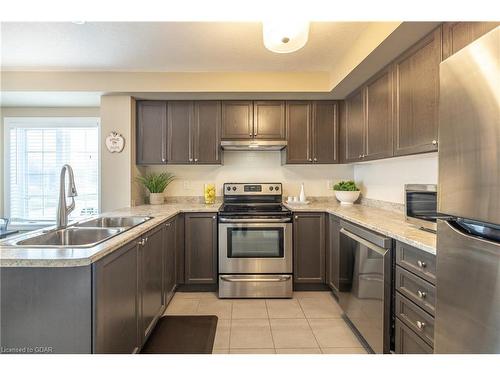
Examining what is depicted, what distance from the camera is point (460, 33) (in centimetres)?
146

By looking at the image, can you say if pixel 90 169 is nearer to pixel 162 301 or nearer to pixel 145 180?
pixel 145 180

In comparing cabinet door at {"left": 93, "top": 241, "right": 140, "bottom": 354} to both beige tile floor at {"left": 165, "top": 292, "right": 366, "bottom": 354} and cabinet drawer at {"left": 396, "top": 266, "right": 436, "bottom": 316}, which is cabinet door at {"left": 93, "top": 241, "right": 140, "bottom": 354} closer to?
beige tile floor at {"left": 165, "top": 292, "right": 366, "bottom": 354}

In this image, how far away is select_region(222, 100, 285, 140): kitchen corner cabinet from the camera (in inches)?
130

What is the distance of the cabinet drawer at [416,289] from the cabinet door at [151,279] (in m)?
1.60

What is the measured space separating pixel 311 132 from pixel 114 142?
2353mm

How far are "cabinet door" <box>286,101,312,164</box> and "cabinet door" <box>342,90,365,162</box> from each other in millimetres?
430

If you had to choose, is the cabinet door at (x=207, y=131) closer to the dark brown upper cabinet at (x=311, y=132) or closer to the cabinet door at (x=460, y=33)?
the dark brown upper cabinet at (x=311, y=132)

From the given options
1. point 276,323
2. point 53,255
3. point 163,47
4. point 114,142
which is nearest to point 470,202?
point 53,255

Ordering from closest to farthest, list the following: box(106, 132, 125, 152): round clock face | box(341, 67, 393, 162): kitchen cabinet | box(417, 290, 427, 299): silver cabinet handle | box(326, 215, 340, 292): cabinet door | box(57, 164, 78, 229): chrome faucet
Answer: box(417, 290, 427, 299): silver cabinet handle
box(57, 164, 78, 229): chrome faucet
box(341, 67, 393, 162): kitchen cabinet
box(326, 215, 340, 292): cabinet door
box(106, 132, 125, 152): round clock face

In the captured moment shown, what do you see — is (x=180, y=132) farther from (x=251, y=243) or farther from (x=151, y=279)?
(x=151, y=279)

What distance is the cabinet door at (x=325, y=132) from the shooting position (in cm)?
336

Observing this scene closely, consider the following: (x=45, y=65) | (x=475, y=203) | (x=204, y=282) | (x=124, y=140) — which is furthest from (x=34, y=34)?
(x=475, y=203)

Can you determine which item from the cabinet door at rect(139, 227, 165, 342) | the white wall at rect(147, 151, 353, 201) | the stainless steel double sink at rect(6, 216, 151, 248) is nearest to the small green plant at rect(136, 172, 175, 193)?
the white wall at rect(147, 151, 353, 201)
